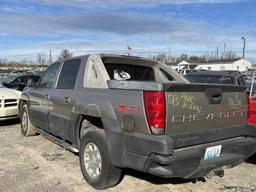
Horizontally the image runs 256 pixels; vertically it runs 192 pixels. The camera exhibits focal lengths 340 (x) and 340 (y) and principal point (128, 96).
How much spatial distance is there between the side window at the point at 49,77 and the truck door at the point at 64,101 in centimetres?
34

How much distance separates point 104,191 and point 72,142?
1.15 m

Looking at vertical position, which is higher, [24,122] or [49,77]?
[49,77]

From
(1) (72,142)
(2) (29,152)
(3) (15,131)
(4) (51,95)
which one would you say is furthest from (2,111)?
(1) (72,142)

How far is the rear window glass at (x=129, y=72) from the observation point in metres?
5.66

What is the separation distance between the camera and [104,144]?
4523mm

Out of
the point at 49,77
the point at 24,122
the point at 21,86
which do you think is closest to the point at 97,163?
the point at 49,77

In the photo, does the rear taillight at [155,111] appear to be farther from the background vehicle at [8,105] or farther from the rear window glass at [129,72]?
the background vehicle at [8,105]

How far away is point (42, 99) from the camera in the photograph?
679 centimetres

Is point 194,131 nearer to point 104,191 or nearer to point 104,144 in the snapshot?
point 104,144

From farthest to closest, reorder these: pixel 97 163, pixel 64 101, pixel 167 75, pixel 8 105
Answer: pixel 8 105
pixel 167 75
pixel 64 101
pixel 97 163

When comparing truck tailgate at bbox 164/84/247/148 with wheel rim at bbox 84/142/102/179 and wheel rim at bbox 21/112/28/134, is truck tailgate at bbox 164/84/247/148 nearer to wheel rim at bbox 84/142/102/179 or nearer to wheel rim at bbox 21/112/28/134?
wheel rim at bbox 84/142/102/179

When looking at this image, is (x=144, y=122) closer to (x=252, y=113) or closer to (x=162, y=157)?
(x=162, y=157)

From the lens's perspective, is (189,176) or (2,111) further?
(2,111)

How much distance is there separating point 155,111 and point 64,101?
2.31 meters
